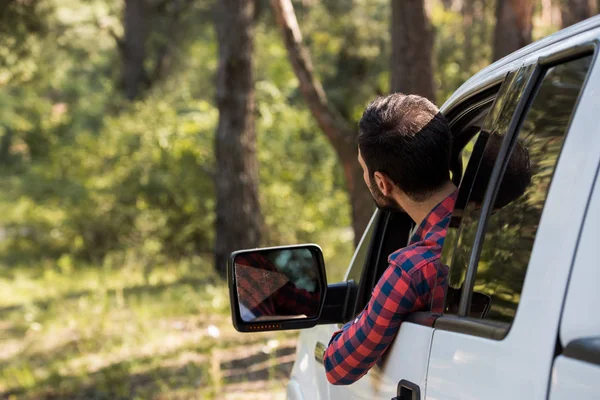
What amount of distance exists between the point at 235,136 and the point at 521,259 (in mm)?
11007

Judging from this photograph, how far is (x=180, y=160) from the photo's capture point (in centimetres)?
1675

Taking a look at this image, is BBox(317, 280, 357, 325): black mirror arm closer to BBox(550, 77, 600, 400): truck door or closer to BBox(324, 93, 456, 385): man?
BBox(324, 93, 456, 385): man

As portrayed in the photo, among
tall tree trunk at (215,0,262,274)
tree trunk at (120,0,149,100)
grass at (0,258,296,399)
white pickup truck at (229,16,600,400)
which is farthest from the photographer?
tree trunk at (120,0,149,100)

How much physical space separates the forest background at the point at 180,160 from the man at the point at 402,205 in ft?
3.87

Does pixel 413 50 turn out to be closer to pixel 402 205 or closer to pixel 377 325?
pixel 402 205

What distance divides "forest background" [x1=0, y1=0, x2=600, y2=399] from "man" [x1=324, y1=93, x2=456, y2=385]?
118 cm

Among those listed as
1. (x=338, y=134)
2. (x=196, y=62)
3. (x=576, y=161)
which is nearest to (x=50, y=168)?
(x=196, y=62)

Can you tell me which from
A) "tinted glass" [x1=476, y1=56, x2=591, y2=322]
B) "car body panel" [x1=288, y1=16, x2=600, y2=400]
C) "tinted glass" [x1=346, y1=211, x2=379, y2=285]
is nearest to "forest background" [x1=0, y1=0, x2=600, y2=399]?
"tinted glass" [x1=346, y1=211, x2=379, y2=285]

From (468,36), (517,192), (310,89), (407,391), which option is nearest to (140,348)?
(310,89)

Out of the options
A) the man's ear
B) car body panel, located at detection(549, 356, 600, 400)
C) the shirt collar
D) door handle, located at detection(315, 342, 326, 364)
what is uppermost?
the man's ear

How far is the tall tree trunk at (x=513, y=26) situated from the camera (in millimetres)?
8328

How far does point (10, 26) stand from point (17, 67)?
1219mm

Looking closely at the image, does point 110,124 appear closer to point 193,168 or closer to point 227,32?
point 193,168

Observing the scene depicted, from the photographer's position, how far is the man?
7.03ft
